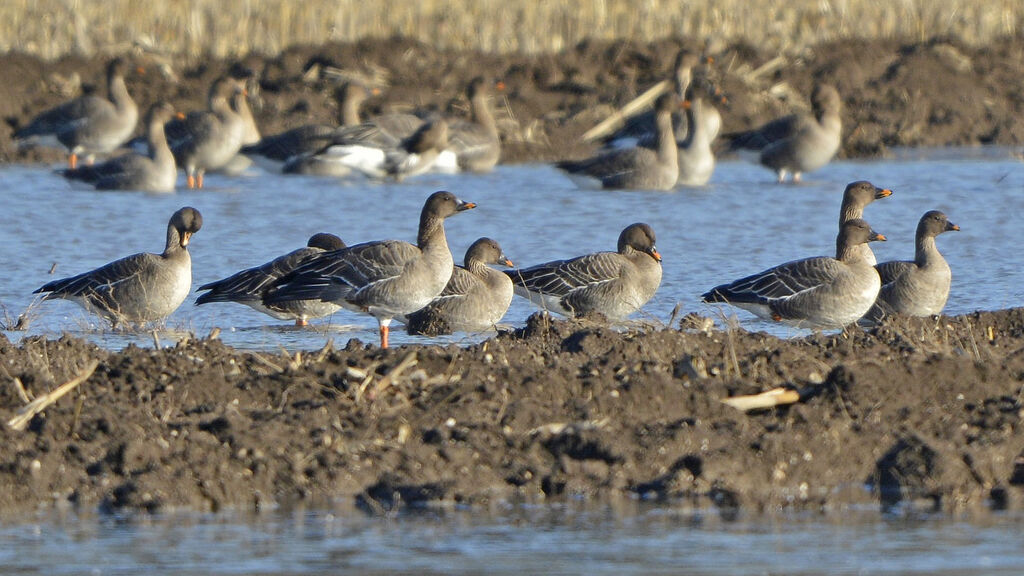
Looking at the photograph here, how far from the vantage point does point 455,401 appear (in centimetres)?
748

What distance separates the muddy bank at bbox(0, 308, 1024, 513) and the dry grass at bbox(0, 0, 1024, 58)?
21671 millimetres

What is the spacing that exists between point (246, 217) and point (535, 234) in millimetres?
3733

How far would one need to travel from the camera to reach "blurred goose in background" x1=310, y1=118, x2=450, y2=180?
23.3 m

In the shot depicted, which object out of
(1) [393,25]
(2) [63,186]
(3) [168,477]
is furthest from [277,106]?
(3) [168,477]

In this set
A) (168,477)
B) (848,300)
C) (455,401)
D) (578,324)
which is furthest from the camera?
(848,300)

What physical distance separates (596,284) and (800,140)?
10.7 m

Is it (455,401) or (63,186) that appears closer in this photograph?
(455,401)

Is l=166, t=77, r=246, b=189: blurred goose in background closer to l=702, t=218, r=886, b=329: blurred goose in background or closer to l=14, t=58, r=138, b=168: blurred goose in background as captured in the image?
l=14, t=58, r=138, b=168: blurred goose in background

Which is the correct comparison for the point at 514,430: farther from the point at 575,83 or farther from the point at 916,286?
the point at 575,83

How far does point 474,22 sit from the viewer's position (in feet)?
102

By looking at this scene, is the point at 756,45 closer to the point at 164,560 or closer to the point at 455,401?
the point at 455,401

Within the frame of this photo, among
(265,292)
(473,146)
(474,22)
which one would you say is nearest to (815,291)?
(265,292)

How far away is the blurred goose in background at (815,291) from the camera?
1105 centimetres

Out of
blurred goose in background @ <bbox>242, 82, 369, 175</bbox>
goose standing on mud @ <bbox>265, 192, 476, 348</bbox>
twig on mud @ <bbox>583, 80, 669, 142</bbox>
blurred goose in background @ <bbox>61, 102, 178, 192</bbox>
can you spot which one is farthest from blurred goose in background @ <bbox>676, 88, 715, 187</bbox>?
goose standing on mud @ <bbox>265, 192, 476, 348</bbox>
